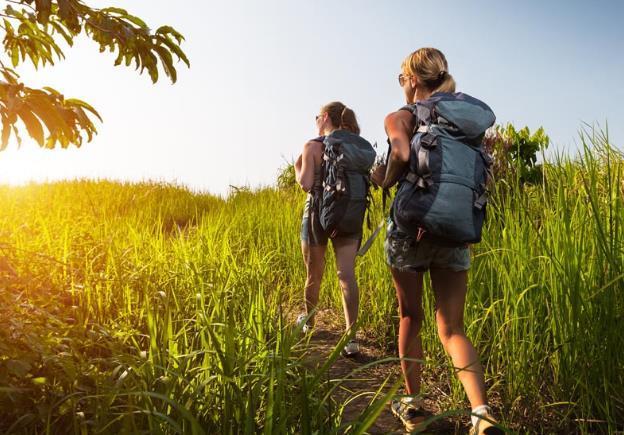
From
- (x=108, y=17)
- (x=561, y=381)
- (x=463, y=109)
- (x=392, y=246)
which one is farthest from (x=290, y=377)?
(x=108, y=17)

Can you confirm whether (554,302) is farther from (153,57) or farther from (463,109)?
(153,57)

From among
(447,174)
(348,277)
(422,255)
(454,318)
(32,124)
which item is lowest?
(454,318)

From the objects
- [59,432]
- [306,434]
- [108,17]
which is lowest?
[59,432]

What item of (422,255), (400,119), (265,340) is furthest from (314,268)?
(400,119)

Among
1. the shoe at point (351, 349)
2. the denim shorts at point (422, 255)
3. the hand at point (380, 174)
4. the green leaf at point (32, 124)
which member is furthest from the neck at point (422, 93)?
the shoe at point (351, 349)

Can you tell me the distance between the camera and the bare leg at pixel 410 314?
2.65 meters

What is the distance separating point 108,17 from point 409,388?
2367 mm

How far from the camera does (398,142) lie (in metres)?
2.54

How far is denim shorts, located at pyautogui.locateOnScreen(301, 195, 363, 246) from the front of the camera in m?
4.17

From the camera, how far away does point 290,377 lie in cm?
277

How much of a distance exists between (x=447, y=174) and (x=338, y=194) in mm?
1654

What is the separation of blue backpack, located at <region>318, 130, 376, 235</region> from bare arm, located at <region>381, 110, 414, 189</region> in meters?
1.37

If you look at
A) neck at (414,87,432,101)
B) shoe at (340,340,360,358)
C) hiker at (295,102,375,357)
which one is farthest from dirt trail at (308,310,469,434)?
neck at (414,87,432,101)

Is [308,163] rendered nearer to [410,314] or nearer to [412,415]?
[410,314]
